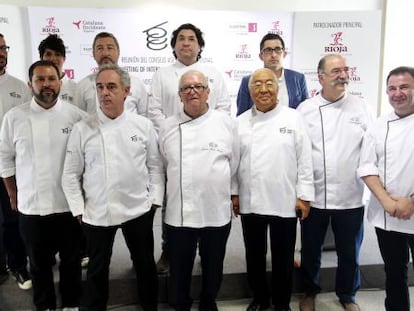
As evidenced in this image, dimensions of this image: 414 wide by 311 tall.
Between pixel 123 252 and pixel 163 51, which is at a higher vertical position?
pixel 163 51

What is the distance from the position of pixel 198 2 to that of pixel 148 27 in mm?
631

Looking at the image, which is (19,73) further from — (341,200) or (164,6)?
(341,200)

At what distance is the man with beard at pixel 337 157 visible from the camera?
2297mm

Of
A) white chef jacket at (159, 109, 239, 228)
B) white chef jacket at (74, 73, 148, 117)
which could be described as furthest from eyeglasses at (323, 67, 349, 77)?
white chef jacket at (74, 73, 148, 117)

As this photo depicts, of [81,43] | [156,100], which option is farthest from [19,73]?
[156,100]

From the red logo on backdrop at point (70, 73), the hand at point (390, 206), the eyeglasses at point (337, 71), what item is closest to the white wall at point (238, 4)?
the red logo on backdrop at point (70, 73)

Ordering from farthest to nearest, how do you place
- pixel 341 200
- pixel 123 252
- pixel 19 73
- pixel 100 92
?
1. pixel 19 73
2. pixel 123 252
3. pixel 341 200
4. pixel 100 92

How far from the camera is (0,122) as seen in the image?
8.27ft

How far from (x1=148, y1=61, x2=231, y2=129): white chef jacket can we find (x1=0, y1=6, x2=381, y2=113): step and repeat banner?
177 cm

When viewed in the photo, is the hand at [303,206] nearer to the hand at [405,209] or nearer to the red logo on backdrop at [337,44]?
the hand at [405,209]

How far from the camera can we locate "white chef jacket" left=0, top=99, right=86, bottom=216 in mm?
2168

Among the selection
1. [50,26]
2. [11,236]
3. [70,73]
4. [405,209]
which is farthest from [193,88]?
[50,26]

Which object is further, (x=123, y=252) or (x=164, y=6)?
(x=164, y=6)

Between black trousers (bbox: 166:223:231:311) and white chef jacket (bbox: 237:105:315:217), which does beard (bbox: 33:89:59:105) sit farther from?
white chef jacket (bbox: 237:105:315:217)
